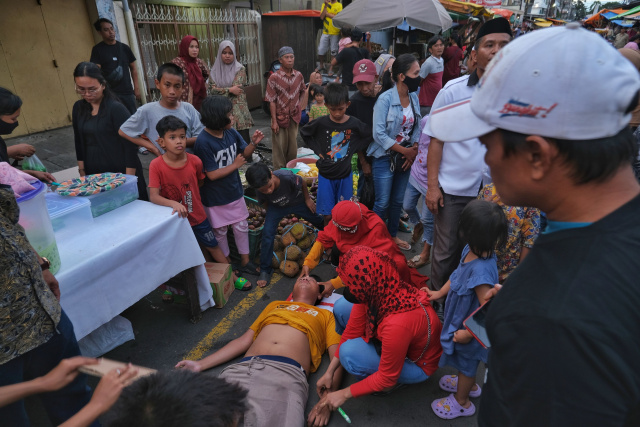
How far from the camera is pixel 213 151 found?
137 inches

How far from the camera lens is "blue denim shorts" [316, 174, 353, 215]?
13.6 feet


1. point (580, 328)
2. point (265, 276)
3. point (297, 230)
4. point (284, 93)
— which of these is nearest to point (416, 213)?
point (297, 230)

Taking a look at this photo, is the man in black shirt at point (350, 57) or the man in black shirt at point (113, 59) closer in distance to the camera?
the man in black shirt at point (113, 59)

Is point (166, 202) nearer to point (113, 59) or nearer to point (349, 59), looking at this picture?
point (113, 59)

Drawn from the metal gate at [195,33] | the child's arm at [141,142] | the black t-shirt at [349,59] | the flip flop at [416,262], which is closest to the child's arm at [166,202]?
the child's arm at [141,142]

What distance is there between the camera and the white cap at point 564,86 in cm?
78

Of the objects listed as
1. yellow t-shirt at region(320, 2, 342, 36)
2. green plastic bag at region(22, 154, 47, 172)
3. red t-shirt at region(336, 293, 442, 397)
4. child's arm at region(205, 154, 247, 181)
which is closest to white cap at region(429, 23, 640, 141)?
red t-shirt at region(336, 293, 442, 397)

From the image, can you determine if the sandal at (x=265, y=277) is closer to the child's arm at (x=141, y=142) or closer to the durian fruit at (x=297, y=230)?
the durian fruit at (x=297, y=230)

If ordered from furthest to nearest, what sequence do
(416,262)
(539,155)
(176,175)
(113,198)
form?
(416,262), (176,175), (113,198), (539,155)

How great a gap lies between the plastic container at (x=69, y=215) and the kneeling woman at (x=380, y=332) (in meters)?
1.79

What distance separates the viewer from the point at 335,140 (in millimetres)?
4027

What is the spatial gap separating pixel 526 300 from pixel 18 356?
1959 millimetres

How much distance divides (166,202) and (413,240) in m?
2.80

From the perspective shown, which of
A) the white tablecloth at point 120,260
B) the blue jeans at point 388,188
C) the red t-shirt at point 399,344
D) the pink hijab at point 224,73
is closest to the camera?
the red t-shirt at point 399,344
